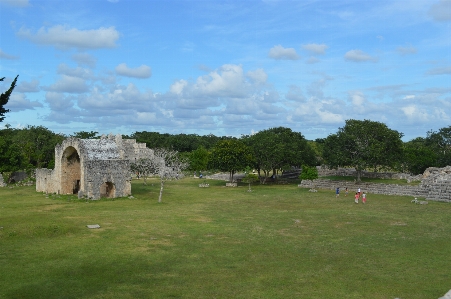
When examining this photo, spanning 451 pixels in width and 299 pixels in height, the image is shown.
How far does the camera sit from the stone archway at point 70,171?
117 ft

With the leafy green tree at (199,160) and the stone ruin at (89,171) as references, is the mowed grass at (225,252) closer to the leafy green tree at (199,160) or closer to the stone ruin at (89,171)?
the stone ruin at (89,171)

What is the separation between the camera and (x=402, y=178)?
45156 millimetres

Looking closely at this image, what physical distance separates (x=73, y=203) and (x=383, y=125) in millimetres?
32678

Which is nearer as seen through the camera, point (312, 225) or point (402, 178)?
point (312, 225)

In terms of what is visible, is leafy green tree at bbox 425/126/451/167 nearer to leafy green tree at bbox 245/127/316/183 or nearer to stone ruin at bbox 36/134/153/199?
leafy green tree at bbox 245/127/316/183

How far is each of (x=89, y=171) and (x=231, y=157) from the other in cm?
1711

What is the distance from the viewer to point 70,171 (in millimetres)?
36312

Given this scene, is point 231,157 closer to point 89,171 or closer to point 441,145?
point 89,171

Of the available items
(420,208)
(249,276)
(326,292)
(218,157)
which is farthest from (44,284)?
(218,157)

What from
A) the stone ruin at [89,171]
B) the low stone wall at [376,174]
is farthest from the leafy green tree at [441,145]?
the stone ruin at [89,171]

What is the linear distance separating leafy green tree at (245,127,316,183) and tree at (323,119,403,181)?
451 cm

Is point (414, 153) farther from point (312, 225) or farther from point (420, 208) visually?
point (312, 225)

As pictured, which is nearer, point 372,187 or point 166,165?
point 372,187

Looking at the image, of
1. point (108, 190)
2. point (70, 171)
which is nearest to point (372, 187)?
point (108, 190)
